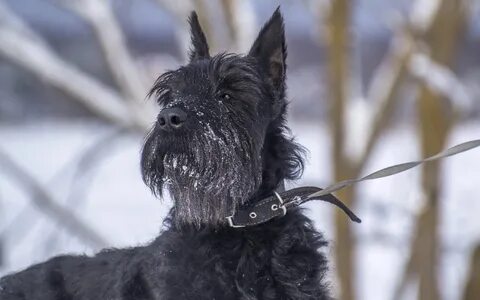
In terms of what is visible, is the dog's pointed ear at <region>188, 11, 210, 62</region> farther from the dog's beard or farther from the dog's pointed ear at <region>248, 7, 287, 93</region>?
the dog's beard

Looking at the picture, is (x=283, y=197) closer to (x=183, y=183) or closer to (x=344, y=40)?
(x=183, y=183)

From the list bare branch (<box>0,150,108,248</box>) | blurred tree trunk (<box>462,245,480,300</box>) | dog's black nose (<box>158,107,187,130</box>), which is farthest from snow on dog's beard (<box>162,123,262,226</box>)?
bare branch (<box>0,150,108,248</box>)

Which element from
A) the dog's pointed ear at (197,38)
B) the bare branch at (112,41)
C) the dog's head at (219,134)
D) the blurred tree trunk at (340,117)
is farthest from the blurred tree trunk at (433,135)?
the dog's head at (219,134)

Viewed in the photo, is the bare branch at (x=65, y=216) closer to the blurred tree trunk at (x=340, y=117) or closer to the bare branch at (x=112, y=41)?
the bare branch at (x=112, y=41)

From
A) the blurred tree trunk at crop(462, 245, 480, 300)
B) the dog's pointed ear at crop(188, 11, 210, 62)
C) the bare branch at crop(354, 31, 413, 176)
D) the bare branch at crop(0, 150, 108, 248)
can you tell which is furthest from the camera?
the bare branch at crop(0, 150, 108, 248)

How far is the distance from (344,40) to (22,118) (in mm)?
18342

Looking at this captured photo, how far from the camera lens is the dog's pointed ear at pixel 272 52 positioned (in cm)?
381

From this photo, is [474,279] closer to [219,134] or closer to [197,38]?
[197,38]

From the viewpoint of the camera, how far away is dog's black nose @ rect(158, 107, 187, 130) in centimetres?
345

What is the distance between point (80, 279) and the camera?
3.89 m

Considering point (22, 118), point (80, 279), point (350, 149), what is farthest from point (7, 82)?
point (80, 279)

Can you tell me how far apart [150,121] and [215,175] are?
4527mm

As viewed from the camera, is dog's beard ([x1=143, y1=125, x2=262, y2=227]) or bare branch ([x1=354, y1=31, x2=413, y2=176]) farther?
bare branch ([x1=354, y1=31, x2=413, y2=176])

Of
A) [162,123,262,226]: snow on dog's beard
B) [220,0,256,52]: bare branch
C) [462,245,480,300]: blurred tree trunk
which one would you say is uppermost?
[220,0,256,52]: bare branch
